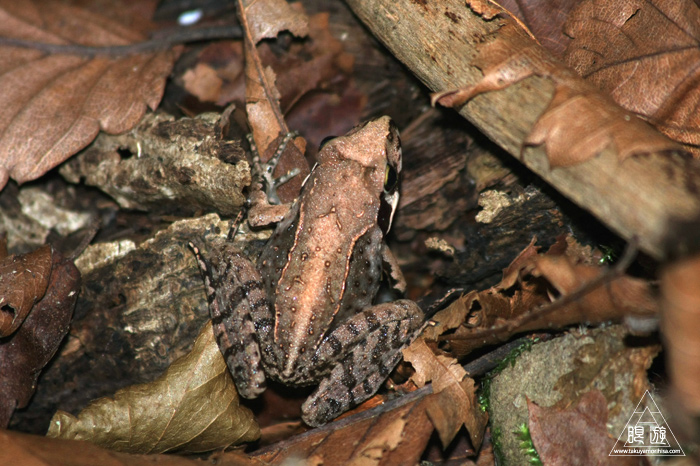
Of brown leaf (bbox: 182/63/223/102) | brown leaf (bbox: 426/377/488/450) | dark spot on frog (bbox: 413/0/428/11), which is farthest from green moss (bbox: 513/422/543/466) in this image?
brown leaf (bbox: 182/63/223/102)

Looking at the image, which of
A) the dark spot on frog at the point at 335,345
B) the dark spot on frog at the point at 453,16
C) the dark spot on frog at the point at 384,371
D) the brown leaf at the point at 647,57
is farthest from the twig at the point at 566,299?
the dark spot on frog at the point at 453,16

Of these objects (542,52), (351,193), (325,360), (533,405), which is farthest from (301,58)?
(533,405)

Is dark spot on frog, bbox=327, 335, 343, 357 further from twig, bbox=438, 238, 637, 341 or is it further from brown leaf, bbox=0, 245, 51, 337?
brown leaf, bbox=0, 245, 51, 337

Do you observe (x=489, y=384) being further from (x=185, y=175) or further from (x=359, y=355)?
(x=185, y=175)

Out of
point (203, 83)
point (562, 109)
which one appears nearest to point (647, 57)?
point (562, 109)

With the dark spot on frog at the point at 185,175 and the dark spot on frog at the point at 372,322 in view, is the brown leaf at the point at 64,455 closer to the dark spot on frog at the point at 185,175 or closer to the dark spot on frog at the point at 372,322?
the dark spot on frog at the point at 372,322

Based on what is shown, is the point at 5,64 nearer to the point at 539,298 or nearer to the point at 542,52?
the point at 542,52
